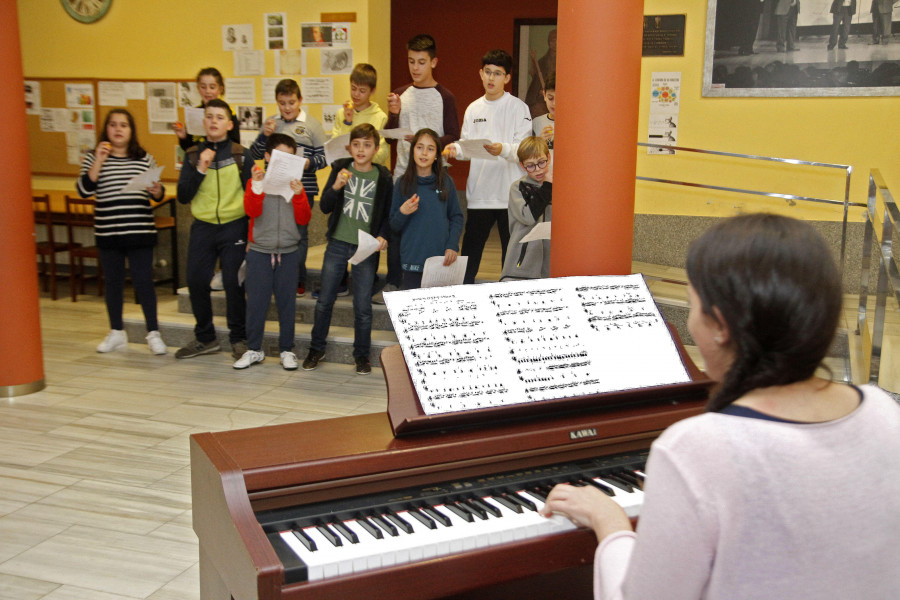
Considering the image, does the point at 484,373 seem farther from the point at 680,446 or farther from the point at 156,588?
the point at 156,588

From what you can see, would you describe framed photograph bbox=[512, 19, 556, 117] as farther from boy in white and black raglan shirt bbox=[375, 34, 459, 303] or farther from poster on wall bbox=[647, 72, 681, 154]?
boy in white and black raglan shirt bbox=[375, 34, 459, 303]

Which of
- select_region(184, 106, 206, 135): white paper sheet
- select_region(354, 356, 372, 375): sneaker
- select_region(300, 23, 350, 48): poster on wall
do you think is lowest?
select_region(354, 356, 372, 375): sneaker

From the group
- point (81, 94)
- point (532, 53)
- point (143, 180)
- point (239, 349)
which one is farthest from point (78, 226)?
point (532, 53)

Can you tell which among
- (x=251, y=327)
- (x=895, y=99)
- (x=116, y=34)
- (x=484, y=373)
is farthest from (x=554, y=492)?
(x=116, y=34)

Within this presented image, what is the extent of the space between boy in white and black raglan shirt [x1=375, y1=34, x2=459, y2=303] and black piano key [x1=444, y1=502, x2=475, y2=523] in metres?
4.01

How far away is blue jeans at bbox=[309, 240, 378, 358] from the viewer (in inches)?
209

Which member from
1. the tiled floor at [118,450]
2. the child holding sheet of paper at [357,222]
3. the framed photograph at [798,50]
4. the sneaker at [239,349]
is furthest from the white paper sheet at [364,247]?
the framed photograph at [798,50]

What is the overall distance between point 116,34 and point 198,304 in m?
3.55

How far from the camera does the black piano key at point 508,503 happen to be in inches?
69.2

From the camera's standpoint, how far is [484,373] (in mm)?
1972

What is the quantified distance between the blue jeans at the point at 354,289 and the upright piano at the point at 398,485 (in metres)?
3.30

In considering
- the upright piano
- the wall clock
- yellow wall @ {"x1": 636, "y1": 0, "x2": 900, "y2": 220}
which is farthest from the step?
the upright piano

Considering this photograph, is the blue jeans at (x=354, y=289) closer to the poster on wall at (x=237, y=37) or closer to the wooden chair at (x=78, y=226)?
the wooden chair at (x=78, y=226)

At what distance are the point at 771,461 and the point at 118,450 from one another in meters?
3.62
